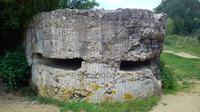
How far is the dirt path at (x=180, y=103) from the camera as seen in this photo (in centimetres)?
966

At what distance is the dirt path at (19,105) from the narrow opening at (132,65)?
208 cm

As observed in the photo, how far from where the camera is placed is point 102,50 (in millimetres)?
9797

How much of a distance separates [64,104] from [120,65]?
5.52 ft

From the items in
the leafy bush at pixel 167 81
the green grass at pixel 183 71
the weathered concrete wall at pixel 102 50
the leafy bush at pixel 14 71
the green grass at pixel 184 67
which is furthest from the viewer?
the green grass at pixel 184 67

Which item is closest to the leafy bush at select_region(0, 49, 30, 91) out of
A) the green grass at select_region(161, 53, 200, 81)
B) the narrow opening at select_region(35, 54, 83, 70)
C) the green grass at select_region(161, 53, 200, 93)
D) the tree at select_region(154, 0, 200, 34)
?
the narrow opening at select_region(35, 54, 83, 70)

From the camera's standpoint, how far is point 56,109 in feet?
31.4

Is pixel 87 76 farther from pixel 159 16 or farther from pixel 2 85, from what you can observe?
pixel 2 85

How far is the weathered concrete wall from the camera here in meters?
9.78

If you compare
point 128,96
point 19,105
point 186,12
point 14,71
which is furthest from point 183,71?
point 186,12

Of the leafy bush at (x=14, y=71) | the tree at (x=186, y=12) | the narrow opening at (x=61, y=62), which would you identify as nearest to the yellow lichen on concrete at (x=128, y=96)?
the narrow opening at (x=61, y=62)

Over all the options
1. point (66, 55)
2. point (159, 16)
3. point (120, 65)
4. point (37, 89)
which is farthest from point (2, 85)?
point (159, 16)

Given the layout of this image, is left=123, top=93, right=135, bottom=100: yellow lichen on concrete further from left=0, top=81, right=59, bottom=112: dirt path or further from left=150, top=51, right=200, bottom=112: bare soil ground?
left=0, top=81, right=59, bottom=112: dirt path

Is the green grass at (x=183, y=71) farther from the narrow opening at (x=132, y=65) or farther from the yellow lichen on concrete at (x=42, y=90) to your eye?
the yellow lichen on concrete at (x=42, y=90)

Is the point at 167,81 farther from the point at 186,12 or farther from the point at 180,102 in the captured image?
the point at 186,12
